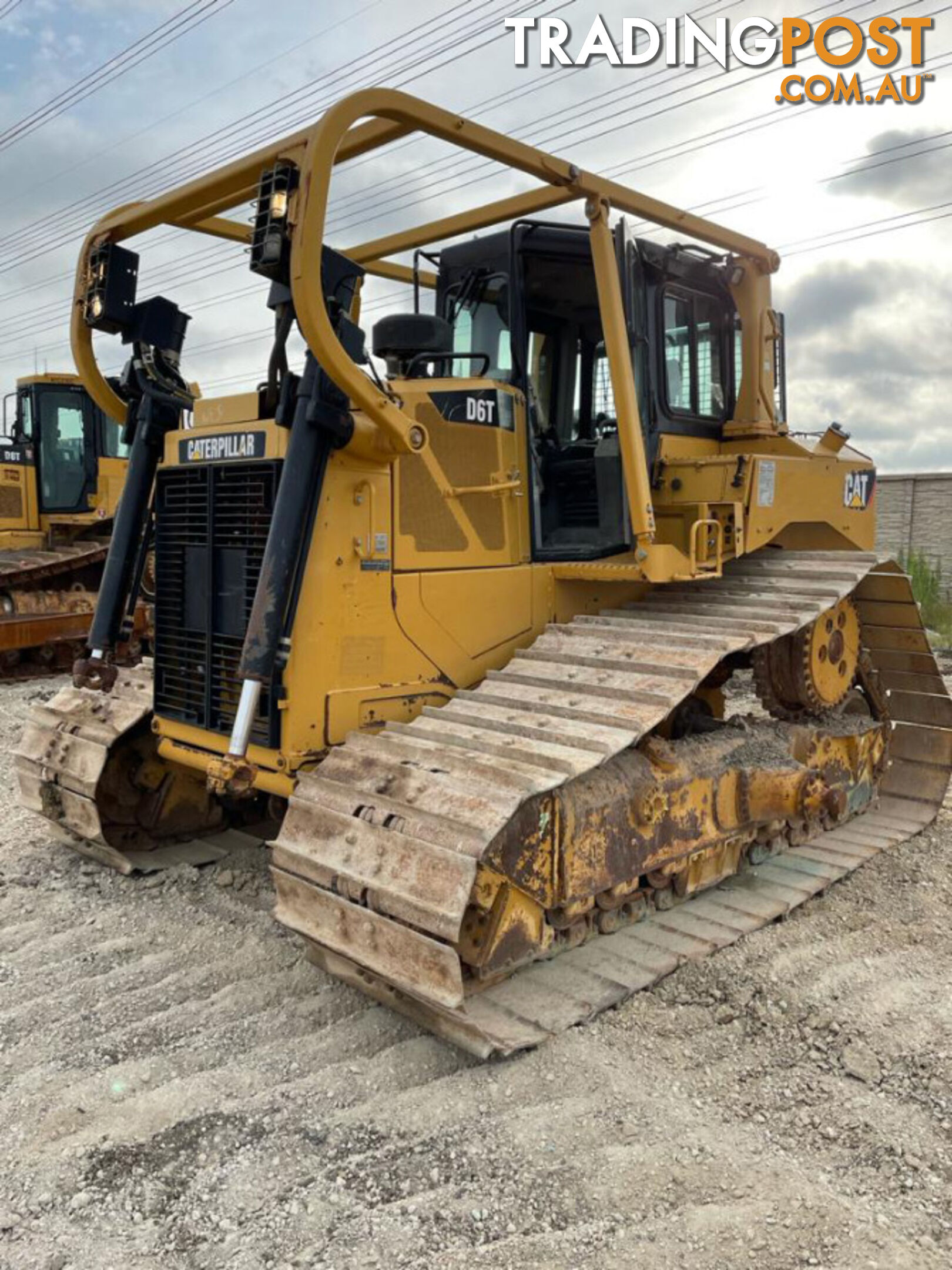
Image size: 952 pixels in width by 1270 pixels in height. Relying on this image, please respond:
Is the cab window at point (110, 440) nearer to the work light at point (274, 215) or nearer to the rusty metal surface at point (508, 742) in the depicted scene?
the rusty metal surface at point (508, 742)

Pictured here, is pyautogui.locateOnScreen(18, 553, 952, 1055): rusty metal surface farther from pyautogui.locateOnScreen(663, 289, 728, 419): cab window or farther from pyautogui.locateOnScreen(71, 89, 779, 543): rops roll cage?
pyautogui.locateOnScreen(663, 289, 728, 419): cab window

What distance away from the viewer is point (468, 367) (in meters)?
5.19

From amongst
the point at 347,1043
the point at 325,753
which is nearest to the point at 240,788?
the point at 325,753

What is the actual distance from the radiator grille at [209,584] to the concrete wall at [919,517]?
1430 centimetres

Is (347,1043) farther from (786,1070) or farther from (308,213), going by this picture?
(308,213)

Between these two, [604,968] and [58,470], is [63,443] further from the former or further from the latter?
[604,968]

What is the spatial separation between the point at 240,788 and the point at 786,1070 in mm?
2230

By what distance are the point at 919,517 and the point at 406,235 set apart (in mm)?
13719

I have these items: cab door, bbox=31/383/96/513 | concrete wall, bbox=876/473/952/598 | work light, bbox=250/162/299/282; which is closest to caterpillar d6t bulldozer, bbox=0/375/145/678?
cab door, bbox=31/383/96/513

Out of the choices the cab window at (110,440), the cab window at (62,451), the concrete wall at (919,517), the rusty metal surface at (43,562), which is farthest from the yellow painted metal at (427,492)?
the concrete wall at (919,517)

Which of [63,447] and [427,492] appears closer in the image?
[427,492]

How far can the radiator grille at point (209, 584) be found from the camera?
4.31 meters

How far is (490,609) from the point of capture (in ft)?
15.9

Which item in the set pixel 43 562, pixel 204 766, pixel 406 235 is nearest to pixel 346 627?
pixel 204 766
